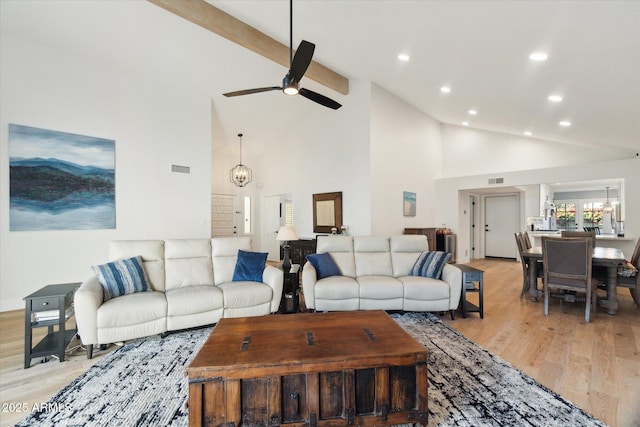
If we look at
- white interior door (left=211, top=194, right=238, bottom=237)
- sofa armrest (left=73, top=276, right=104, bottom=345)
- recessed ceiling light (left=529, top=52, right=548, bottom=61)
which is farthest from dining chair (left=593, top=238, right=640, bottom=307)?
white interior door (left=211, top=194, right=238, bottom=237)

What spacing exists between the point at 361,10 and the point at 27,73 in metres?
4.60

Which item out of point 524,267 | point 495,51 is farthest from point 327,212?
point 495,51

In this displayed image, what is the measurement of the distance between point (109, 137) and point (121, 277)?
9.43 ft

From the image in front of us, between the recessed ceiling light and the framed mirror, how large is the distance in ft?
12.5

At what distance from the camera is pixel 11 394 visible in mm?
1965

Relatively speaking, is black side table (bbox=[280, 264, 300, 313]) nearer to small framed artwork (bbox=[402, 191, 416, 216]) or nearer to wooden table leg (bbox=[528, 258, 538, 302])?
wooden table leg (bbox=[528, 258, 538, 302])

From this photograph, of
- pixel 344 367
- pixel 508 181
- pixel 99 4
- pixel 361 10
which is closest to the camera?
→ pixel 344 367

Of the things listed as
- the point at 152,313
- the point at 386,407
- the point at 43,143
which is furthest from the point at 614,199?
the point at 43,143

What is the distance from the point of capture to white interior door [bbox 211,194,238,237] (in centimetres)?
789

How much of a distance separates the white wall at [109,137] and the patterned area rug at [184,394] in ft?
8.46

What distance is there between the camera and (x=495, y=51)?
3.02 m

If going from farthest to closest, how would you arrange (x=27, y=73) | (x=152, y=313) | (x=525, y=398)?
(x=27, y=73), (x=152, y=313), (x=525, y=398)

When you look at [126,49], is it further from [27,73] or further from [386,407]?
[386,407]

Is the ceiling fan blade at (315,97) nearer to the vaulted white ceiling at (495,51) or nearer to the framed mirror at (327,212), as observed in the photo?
the vaulted white ceiling at (495,51)
